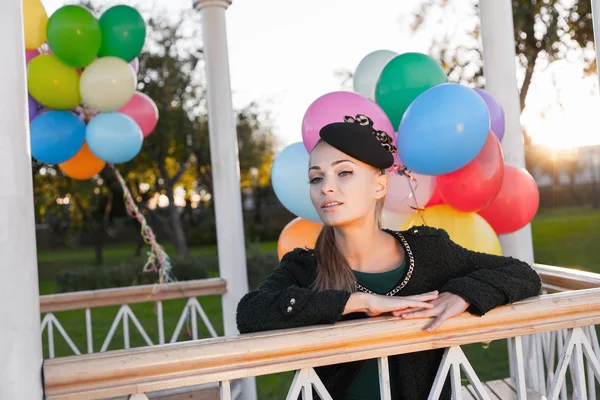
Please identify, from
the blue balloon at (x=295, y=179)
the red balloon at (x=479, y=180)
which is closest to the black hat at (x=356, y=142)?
the red balloon at (x=479, y=180)

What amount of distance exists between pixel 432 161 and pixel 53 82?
2.49 metres

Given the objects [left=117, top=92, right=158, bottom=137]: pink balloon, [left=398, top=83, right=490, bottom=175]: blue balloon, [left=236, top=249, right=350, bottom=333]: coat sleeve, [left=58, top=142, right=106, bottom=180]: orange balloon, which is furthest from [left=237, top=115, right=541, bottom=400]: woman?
[left=58, top=142, right=106, bottom=180]: orange balloon

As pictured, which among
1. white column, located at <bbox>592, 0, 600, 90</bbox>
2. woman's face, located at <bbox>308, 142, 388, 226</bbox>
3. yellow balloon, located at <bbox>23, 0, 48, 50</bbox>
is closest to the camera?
woman's face, located at <bbox>308, 142, 388, 226</bbox>

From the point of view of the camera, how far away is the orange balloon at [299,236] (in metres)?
2.99

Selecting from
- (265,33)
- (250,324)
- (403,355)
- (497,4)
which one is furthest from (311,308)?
(265,33)

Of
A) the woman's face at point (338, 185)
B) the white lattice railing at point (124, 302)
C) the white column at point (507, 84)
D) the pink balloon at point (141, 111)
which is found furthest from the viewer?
the pink balloon at point (141, 111)

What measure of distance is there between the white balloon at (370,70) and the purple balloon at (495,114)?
21.2 inches

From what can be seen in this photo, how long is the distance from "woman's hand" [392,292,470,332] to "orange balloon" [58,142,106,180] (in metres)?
3.19

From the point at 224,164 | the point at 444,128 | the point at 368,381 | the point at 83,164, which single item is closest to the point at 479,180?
the point at 444,128

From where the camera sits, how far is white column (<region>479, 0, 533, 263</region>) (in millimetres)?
3184

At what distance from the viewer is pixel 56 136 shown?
3.83 meters

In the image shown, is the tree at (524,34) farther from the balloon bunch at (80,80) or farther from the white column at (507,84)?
the balloon bunch at (80,80)

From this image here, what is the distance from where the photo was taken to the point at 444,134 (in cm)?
245

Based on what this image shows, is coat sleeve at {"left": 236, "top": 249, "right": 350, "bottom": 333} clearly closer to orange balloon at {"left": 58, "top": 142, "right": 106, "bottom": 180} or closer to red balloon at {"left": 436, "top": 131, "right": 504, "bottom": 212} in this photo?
red balloon at {"left": 436, "top": 131, "right": 504, "bottom": 212}
